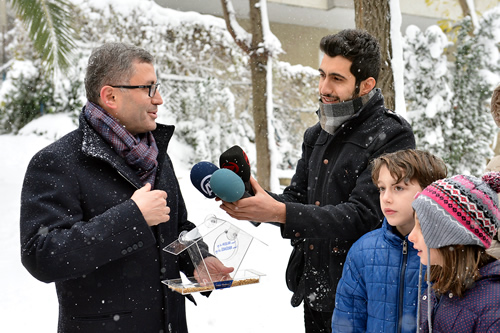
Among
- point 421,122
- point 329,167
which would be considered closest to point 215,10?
point 421,122

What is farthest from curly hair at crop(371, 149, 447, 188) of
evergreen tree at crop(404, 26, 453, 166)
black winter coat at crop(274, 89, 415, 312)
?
evergreen tree at crop(404, 26, 453, 166)

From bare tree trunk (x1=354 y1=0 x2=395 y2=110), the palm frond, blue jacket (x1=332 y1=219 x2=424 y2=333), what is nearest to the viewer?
blue jacket (x1=332 y1=219 x2=424 y2=333)

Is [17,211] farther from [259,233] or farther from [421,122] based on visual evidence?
[421,122]

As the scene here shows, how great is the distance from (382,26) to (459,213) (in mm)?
4154

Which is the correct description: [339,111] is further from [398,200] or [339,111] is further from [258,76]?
[258,76]

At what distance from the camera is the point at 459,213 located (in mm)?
→ 1847

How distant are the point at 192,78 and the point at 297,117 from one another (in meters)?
3.43

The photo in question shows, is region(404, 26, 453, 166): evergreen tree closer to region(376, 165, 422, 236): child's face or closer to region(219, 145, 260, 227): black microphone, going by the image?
region(376, 165, 422, 236): child's face

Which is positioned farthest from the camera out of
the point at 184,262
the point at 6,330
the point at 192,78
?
the point at 192,78

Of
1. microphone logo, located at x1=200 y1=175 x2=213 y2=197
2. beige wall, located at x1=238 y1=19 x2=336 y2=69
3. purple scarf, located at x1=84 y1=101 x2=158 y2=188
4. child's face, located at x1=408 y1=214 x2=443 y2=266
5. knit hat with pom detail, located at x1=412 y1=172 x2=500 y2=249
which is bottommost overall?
child's face, located at x1=408 y1=214 x2=443 y2=266

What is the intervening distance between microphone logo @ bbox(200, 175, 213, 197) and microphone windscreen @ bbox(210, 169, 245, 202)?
0.15m

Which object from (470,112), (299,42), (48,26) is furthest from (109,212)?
(299,42)

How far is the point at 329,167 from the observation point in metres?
2.68

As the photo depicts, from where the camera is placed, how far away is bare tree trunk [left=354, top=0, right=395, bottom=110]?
5.54 meters
